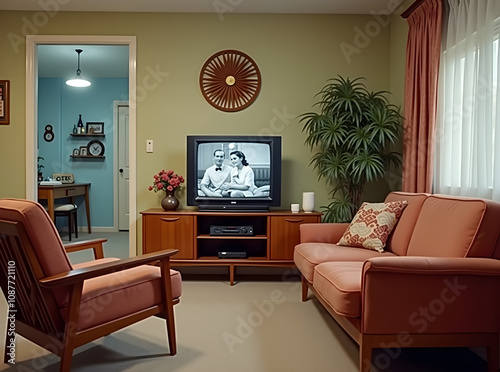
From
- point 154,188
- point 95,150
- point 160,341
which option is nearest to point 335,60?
point 154,188

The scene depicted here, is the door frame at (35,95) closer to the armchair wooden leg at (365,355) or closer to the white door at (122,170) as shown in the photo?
the armchair wooden leg at (365,355)

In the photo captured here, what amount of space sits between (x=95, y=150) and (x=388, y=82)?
185 inches

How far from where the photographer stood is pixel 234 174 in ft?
11.8

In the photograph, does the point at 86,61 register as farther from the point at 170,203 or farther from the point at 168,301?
the point at 168,301

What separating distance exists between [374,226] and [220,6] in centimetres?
239

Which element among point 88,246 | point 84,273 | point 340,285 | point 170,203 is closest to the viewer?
point 84,273

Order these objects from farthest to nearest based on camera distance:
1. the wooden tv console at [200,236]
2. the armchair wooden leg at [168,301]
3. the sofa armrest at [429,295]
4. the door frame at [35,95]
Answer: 1. the door frame at [35,95]
2. the wooden tv console at [200,236]
3. the armchair wooden leg at [168,301]
4. the sofa armrest at [429,295]

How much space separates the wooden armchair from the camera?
64.1 inches

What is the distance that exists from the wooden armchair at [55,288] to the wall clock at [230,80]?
2.21 metres

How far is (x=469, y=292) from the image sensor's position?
1833 mm

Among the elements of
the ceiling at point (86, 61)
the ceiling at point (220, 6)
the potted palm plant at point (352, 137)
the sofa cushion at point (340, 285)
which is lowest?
the sofa cushion at point (340, 285)

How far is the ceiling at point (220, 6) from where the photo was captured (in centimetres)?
364

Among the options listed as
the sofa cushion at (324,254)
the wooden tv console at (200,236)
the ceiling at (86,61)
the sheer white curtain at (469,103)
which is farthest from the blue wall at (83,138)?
the sheer white curtain at (469,103)

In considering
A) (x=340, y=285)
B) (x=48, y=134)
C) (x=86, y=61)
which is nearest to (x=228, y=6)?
(x=86, y=61)
